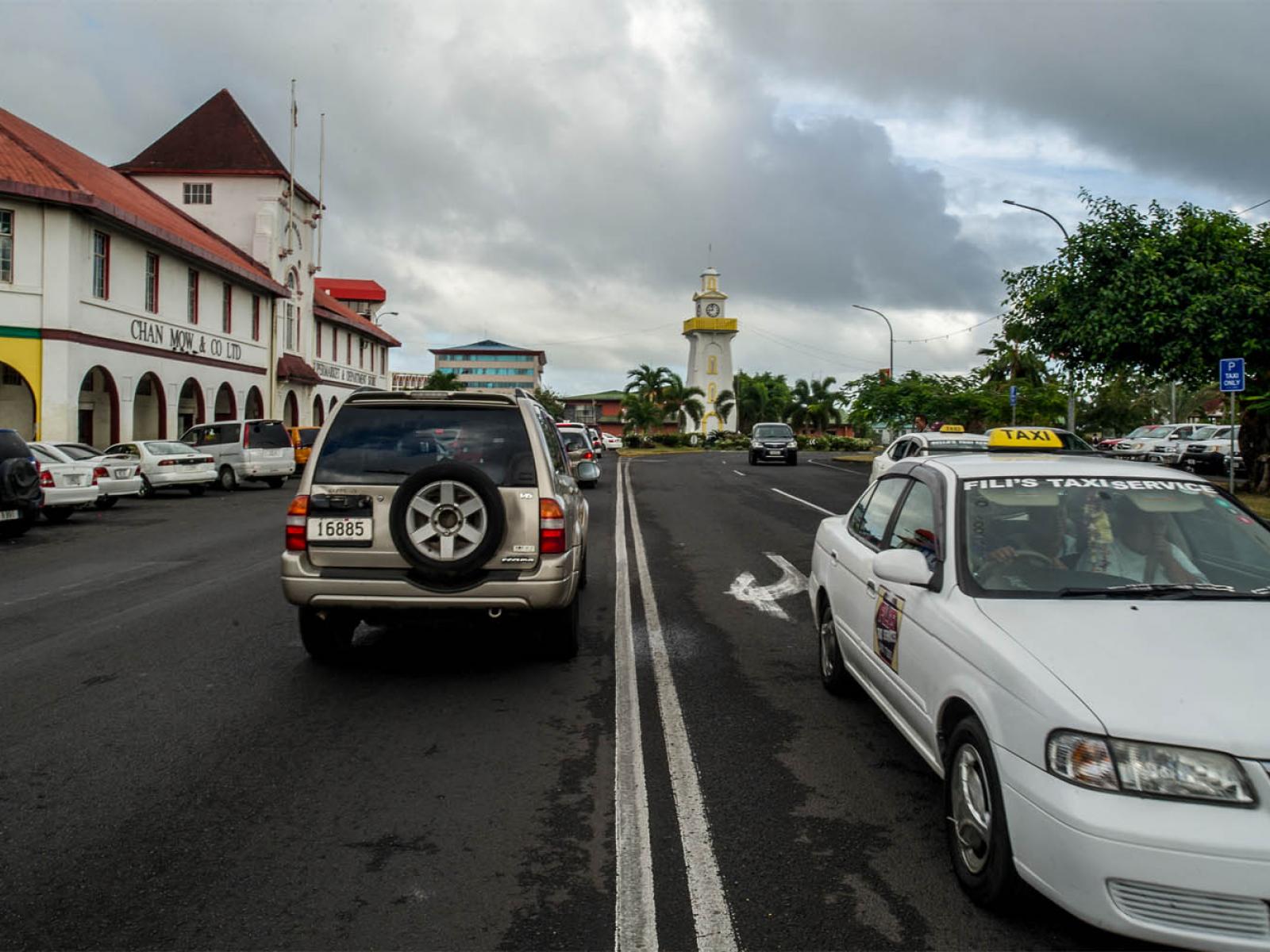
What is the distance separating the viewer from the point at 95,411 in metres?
30.0

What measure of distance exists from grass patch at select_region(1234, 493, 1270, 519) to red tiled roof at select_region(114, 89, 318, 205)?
36.7 m

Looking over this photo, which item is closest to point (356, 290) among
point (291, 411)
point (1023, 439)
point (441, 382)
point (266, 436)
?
point (441, 382)

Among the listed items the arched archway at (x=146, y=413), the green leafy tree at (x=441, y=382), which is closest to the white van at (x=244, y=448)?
the arched archway at (x=146, y=413)

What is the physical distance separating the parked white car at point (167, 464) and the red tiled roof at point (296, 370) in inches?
692

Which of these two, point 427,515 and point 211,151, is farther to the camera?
point 211,151

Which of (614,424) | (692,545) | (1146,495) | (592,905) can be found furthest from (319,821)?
(614,424)

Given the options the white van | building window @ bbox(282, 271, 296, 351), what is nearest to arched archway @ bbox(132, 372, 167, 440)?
the white van

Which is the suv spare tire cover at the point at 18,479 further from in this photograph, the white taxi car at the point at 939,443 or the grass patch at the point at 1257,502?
the grass patch at the point at 1257,502

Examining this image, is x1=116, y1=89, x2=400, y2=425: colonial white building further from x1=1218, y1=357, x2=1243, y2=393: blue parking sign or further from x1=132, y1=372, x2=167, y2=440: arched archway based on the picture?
x1=1218, y1=357, x2=1243, y2=393: blue parking sign

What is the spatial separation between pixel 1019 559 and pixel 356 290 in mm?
74127

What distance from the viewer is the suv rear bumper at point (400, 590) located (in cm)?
618

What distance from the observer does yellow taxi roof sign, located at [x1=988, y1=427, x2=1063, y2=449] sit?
456 inches

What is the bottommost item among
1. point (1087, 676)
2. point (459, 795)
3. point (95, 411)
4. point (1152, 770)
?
point (459, 795)

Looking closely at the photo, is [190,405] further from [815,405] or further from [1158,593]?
[815,405]
